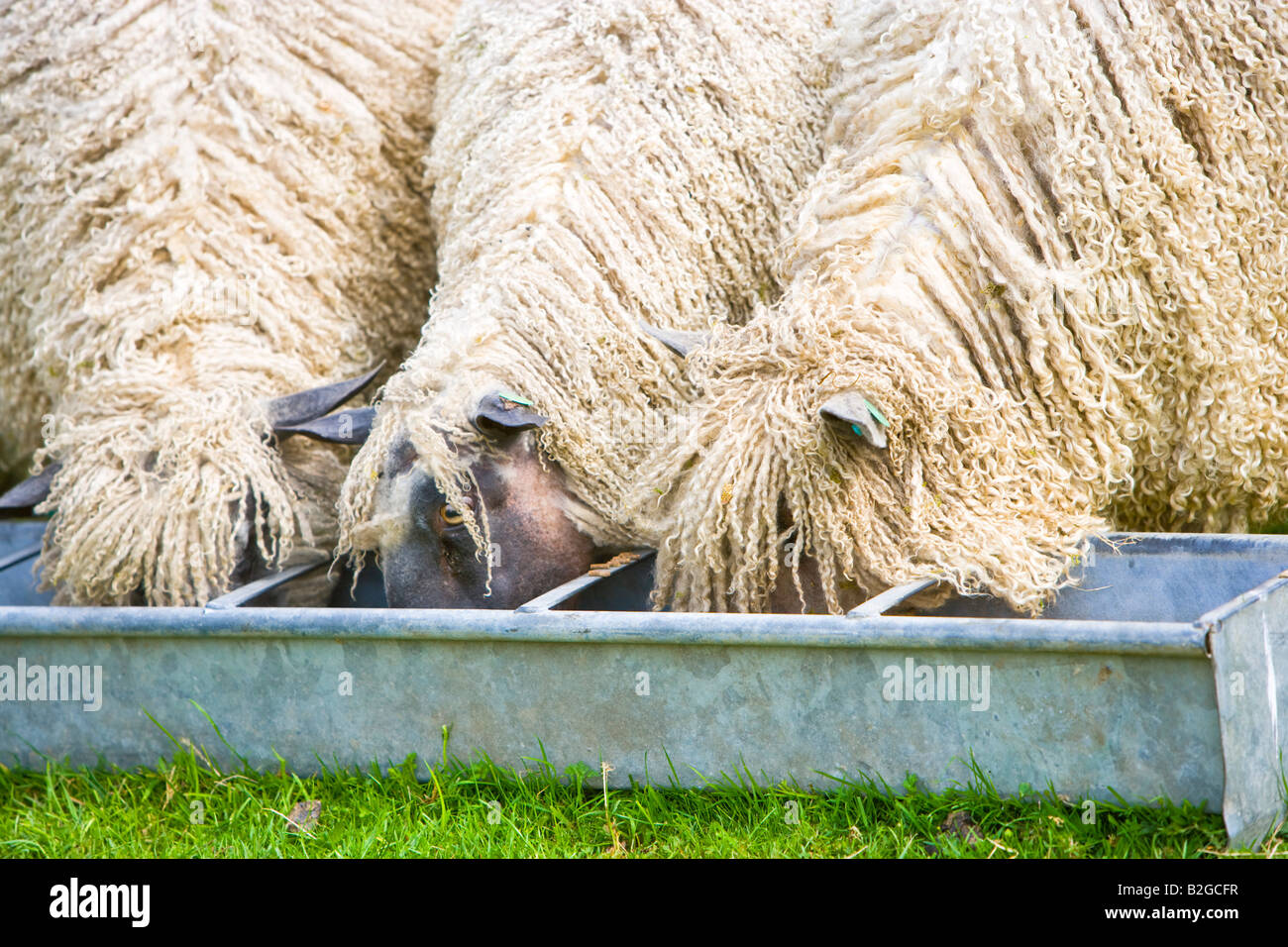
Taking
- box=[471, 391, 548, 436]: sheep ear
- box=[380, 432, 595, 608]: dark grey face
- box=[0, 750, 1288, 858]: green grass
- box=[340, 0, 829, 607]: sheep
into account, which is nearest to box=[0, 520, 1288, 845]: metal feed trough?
box=[0, 750, 1288, 858]: green grass

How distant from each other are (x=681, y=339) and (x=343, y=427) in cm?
93

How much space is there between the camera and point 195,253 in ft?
12.7

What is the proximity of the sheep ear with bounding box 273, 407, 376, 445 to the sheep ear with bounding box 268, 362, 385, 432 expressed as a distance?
2.5 inches

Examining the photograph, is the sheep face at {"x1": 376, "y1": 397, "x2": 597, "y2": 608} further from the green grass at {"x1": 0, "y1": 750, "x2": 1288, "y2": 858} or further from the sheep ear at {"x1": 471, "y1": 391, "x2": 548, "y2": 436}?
the green grass at {"x1": 0, "y1": 750, "x2": 1288, "y2": 858}

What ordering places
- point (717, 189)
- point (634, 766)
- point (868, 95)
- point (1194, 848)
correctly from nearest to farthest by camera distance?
point (1194, 848) → point (634, 766) → point (868, 95) → point (717, 189)

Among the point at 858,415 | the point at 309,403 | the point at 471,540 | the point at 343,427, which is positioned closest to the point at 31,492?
the point at 309,403

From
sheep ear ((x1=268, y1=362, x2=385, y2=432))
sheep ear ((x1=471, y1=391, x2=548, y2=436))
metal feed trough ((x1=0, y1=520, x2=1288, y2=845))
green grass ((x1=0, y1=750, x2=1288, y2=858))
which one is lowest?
green grass ((x1=0, y1=750, x2=1288, y2=858))

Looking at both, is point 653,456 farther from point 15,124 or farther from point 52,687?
point 15,124

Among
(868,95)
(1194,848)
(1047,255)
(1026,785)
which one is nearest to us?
(1194,848)

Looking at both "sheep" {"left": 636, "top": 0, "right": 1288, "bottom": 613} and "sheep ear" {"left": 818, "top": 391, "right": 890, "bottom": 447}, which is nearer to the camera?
"sheep ear" {"left": 818, "top": 391, "right": 890, "bottom": 447}

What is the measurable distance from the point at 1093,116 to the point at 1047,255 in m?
0.37

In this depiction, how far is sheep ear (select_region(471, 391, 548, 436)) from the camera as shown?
10.0 ft
